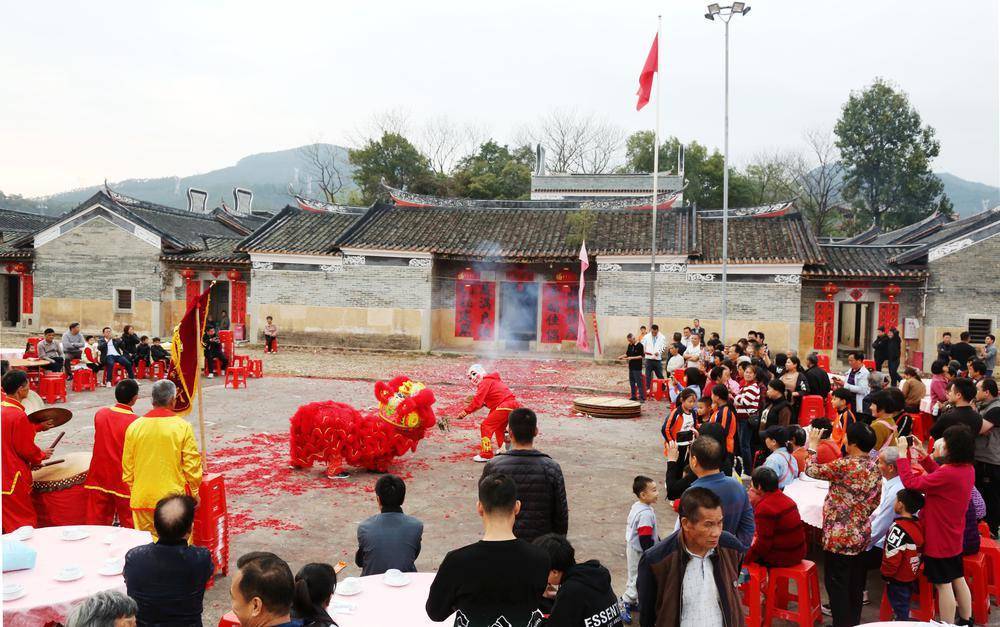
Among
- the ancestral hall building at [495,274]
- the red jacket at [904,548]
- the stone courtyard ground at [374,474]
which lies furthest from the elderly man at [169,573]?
the ancestral hall building at [495,274]

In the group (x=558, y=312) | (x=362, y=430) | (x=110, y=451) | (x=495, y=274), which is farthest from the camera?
(x=495, y=274)

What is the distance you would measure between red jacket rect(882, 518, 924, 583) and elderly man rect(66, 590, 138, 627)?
4.06m

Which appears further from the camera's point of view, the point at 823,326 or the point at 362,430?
the point at 823,326

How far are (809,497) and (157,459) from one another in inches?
183

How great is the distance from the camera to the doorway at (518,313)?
69.9ft

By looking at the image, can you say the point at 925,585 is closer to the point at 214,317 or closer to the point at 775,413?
the point at 775,413

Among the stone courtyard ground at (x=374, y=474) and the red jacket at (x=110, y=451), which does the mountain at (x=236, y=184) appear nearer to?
the stone courtyard ground at (x=374, y=474)

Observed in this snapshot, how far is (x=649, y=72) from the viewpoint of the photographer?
615 inches

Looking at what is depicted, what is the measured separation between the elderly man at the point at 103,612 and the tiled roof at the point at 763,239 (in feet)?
58.4

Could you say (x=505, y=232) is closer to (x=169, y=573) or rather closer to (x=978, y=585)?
(x=978, y=585)

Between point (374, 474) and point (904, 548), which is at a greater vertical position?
point (904, 548)

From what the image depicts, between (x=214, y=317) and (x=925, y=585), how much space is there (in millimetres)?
23996

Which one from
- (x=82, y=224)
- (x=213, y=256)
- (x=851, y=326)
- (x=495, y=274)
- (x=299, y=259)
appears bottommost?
(x=851, y=326)

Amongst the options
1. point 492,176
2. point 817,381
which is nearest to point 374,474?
point 817,381
